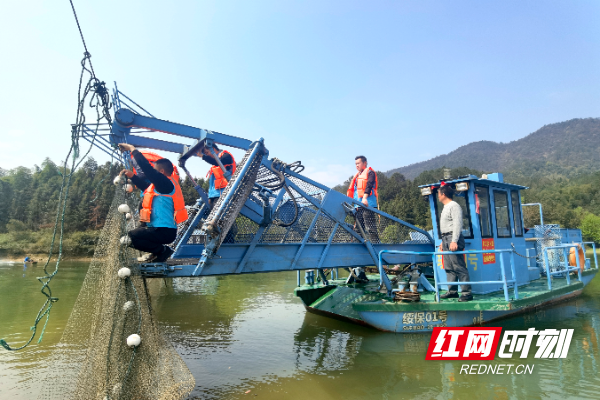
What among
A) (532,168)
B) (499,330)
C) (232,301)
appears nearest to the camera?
(499,330)

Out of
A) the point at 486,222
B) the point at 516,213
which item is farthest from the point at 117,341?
the point at 516,213

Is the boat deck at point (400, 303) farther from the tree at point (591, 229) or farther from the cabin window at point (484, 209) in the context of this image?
the tree at point (591, 229)

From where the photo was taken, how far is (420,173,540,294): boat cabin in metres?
6.99

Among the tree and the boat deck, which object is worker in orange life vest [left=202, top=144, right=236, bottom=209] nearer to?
the boat deck

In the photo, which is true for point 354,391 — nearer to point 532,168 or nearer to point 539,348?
point 539,348

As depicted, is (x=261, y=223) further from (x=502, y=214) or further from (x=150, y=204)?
(x=502, y=214)

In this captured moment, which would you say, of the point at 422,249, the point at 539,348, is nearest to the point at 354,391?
the point at 539,348

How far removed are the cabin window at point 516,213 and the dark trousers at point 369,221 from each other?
349cm

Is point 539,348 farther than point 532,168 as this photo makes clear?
No

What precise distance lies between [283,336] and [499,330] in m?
4.04

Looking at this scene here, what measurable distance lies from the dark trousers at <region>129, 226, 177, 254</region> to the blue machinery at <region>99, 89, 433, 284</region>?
9.3 inches

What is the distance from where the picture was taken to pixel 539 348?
Answer: 18.9 feet

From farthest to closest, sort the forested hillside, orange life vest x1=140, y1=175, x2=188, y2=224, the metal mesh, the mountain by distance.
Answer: the mountain
the forested hillside
the metal mesh
orange life vest x1=140, y1=175, x2=188, y2=224

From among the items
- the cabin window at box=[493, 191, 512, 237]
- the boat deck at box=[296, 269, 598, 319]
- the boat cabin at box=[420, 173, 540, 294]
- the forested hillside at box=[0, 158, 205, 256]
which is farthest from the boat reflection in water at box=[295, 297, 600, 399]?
the forested hillside at box=[0, 158, 205, 256]
